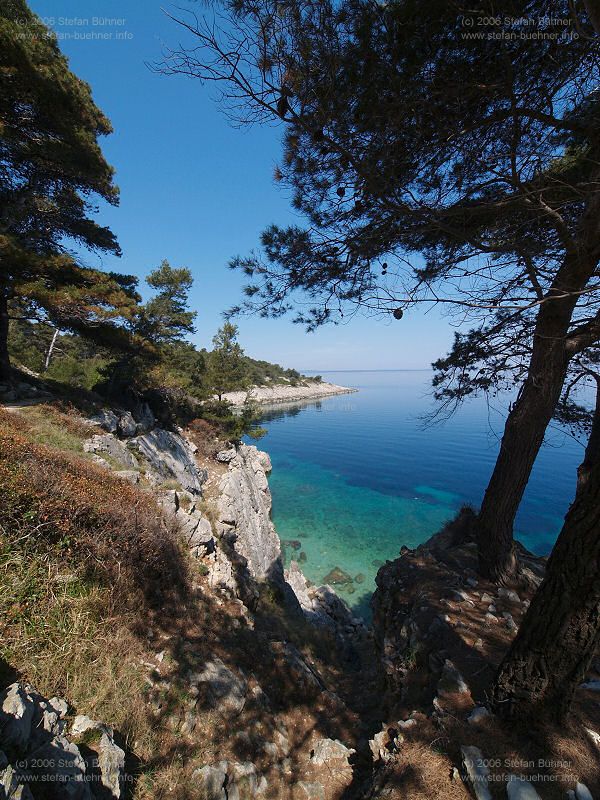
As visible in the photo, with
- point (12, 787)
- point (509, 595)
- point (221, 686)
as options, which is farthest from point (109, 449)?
point (509, 595)

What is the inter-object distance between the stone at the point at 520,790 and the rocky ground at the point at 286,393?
65.3 m

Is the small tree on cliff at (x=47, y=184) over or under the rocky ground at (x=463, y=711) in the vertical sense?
over

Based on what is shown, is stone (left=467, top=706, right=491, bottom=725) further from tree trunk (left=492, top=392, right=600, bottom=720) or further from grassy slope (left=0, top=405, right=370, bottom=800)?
grassy slope (left=0, top=405, right=370, bottom=800)

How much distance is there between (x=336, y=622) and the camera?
11.9 metres

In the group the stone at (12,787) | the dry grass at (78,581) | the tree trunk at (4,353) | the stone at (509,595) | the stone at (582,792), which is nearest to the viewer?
the stone at (12,787)

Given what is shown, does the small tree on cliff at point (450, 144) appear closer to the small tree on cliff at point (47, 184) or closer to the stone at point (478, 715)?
the stone at point (478, 715)

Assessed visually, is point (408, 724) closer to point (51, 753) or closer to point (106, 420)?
point (51, 753)

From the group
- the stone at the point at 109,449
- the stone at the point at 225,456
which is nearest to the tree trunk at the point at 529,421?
the stone at the point at 109,449

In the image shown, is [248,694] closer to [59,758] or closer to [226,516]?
Result: [59,758]

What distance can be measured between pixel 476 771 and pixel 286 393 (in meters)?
92.5

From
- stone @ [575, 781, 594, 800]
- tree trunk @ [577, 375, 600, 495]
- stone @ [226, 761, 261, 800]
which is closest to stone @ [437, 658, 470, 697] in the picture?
stone @ [575, 781, 594, 800]

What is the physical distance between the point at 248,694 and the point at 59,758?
119 inches

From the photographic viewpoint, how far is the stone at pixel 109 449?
801cm

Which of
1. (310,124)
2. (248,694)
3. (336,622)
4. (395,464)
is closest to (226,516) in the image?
(336,622)
